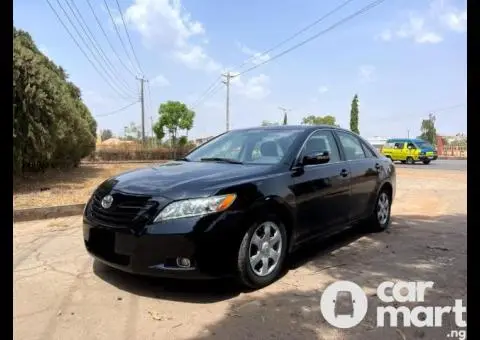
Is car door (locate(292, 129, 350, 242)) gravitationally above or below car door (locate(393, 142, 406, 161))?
below

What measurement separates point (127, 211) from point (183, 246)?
596 mm

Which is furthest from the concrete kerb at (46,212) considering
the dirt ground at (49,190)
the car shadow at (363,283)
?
the car shadow at (363,283)

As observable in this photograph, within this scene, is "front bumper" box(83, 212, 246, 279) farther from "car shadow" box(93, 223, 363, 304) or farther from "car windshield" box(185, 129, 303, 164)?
"car windshield" box(185, 129, 303, 164)

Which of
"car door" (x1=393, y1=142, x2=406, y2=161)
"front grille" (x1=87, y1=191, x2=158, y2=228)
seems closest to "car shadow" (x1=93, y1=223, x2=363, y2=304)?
"front grille" (x1=87, y1=191, x2=158, y2=228)

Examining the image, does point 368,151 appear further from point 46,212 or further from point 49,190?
point 49,190

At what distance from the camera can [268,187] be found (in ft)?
12.4

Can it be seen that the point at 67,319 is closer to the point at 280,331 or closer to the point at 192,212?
the point at 192,212

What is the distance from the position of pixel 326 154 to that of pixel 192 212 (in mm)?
1777

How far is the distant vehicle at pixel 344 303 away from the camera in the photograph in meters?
3.26

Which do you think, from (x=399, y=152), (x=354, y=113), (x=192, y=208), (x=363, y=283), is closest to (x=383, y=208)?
(x=363, y=283)

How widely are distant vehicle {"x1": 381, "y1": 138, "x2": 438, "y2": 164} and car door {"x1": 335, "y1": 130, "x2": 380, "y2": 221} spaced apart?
24.7 m

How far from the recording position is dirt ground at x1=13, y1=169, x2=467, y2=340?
9.73 ft

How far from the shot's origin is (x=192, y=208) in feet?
10.9
